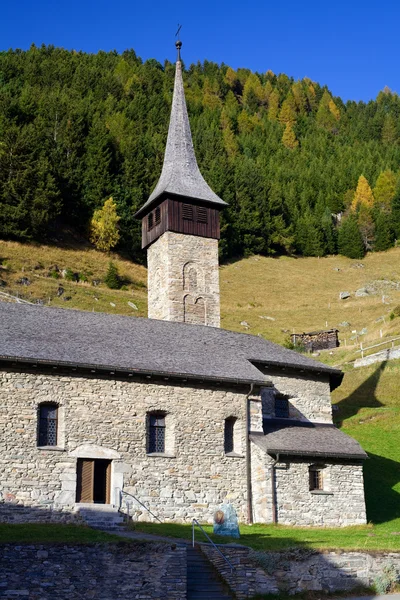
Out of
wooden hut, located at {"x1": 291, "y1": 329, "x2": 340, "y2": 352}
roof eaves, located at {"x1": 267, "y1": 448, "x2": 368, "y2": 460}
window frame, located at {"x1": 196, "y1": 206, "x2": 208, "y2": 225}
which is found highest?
window frame, located at {"x1": 196, "y1": 206, "x2": 208, "y2": 225}

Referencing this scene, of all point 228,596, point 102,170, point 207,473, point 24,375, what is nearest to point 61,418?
point 24,375

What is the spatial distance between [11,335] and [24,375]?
2.24m

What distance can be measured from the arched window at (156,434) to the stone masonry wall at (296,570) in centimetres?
689

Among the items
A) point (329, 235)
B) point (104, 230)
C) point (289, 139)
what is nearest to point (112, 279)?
point (104, 230)

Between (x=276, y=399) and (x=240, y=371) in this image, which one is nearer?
(x=240, y=371)

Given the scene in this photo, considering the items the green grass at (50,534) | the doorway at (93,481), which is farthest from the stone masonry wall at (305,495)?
the green grass at (50,534)

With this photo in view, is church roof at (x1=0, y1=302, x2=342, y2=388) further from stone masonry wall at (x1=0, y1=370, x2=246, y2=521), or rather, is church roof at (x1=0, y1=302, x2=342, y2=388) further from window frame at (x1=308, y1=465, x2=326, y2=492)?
window frame at (x1=308, y1=465, x2=326, y2=492)

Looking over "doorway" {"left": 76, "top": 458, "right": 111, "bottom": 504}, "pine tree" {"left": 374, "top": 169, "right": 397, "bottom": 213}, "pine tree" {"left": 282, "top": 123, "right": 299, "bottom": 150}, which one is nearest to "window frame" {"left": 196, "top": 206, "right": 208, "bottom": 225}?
"doorway" {"left": 76, "top": 458, "right": 111, "bottom": 504}

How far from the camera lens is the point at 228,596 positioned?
58.0 ft


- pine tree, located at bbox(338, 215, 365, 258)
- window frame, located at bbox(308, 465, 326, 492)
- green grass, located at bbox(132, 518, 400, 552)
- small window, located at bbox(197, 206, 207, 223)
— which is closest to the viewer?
green grass, located at bbox(132, 518, 400, 552)

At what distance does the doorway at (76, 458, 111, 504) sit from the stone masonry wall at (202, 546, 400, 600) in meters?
6.15

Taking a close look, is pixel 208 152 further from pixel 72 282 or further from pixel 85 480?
pixel 85 480

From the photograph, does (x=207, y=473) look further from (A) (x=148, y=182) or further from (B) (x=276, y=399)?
(A) (x=148, y=182)

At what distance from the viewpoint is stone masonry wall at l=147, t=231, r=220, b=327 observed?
36469 mm
